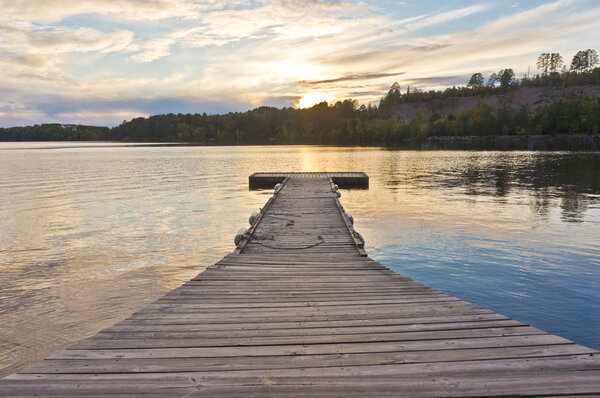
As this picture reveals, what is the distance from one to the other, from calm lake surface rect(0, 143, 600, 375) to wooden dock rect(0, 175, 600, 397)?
395 centimetres

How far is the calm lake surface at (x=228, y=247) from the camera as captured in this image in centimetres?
Result: 834

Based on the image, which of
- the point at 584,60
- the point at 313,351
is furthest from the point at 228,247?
the point at 584,60

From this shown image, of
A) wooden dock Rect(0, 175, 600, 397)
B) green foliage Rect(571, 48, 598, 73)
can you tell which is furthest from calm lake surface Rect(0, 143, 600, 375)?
green foliage Rect(571, 48, 598, 73)

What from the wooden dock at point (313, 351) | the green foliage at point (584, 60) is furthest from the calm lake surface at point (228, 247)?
the green foliage at point (584, 60)

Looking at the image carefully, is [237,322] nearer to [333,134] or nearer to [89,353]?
[89,353]

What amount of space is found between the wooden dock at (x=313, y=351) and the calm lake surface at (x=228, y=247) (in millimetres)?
3953

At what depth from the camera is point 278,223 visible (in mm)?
12344

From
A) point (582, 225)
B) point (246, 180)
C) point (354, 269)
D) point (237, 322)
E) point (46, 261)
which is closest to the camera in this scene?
point (237, 322)

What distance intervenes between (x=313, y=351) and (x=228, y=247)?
10.0 metres

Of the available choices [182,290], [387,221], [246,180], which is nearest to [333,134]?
[246,180]

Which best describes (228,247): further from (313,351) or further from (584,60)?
(584,60)

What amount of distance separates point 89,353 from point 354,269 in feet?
15.9

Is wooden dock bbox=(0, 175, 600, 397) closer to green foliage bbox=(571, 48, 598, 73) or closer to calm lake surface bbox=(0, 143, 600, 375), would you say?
calm lake surface bbox=(0, 143, 600, 375)

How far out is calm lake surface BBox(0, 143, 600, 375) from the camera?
834cm
